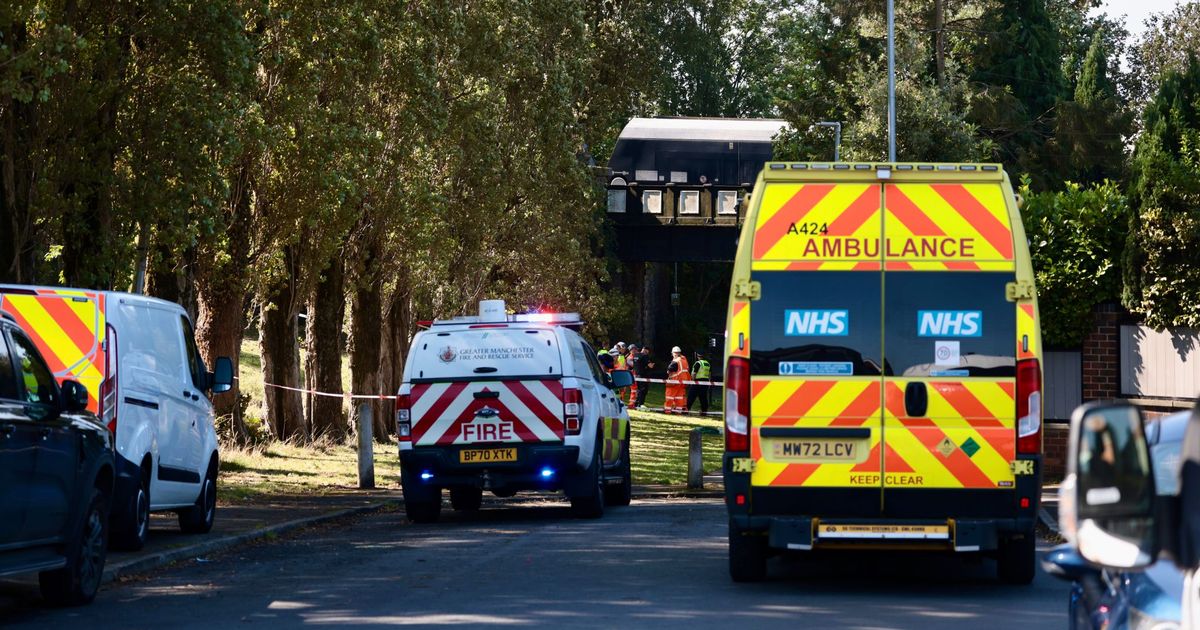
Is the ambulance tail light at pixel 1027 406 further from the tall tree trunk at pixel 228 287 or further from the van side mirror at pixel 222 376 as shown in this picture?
the tall tree trunk at pixel 228 287

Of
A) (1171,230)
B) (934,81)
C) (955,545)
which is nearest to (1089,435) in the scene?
(955,545)

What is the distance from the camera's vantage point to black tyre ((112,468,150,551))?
14.4 m

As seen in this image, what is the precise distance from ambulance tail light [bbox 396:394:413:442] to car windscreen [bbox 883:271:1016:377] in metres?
7.70

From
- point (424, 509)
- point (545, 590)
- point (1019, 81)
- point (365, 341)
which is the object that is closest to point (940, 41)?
point (1019, 81)

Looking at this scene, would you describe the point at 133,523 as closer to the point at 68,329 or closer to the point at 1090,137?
the point at 68,329

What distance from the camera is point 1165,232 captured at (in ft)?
73.5

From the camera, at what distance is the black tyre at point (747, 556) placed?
12.2 meters

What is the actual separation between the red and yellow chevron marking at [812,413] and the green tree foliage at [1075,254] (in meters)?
11.8

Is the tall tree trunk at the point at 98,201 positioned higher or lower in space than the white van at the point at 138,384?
higher

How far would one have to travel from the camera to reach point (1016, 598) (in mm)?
11656

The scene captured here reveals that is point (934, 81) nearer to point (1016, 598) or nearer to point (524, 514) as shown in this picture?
point (524, 514)

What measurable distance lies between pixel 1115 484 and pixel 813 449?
7.35 m

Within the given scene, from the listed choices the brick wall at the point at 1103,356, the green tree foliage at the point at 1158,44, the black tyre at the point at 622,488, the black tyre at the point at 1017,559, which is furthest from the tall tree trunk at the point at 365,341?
the green tree foliage at the point at 1158,44

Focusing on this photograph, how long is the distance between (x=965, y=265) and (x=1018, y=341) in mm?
581
